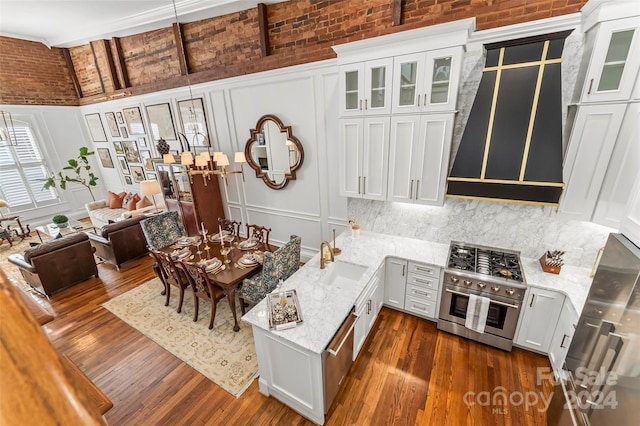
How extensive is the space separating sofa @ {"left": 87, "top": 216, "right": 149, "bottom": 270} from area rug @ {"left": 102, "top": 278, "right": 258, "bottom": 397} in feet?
3.72

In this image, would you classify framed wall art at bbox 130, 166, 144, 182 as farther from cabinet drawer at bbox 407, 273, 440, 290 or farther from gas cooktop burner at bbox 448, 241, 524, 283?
gas cooktop burner at bbox 448, 241, 524, 283

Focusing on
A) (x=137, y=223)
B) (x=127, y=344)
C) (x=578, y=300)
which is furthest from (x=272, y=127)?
(x=578, y=300)

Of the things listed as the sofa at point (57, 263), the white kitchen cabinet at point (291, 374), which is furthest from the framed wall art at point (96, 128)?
the white kitchen cabinet at point (291, 374)

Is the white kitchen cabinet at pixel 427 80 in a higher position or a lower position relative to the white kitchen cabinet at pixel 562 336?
higher

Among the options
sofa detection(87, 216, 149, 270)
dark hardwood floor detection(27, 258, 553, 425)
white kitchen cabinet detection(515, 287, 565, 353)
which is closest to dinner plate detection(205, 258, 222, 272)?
dark hardwood floor detection(27, 258, 553, 425)

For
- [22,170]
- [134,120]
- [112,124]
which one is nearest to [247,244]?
[134,120]

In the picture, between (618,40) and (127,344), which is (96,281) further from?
(618,40)

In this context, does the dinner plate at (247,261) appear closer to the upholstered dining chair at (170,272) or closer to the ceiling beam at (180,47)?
the upholstered dining chair at (170,272)

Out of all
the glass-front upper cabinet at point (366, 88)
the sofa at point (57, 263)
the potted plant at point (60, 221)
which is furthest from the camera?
the potted plant at point (60, 221)

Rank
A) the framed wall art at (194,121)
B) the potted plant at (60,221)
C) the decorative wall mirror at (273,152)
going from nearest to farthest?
the decorative wall mirror at (273,152) < the framed wall art at (194,121) < the potted plant at (60,221)

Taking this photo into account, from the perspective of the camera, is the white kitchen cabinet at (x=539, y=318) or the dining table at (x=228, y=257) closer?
the white kitchen cabinet at (x=539, y=318)

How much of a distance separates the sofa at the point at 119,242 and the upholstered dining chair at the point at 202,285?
8.34 ft

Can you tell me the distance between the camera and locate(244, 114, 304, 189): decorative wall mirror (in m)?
4.55

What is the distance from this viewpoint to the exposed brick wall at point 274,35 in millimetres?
2955
